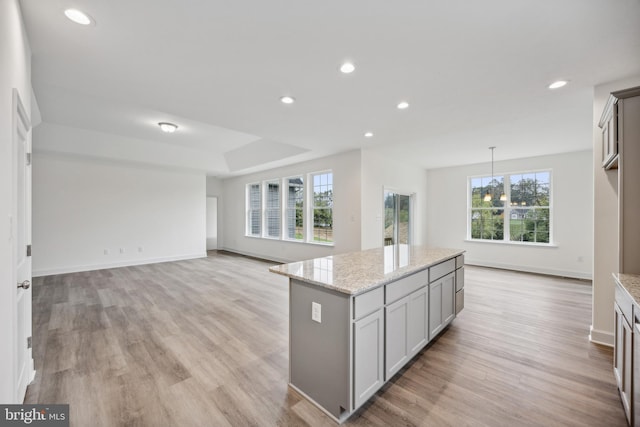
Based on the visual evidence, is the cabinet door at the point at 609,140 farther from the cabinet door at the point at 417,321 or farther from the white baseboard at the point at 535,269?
the white baseboard at the point at 535,269

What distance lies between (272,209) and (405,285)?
6414 millimetres

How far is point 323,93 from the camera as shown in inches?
121

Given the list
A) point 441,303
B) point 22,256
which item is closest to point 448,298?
point 441,303

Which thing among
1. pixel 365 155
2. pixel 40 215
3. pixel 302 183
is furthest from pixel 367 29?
pixel 40 215

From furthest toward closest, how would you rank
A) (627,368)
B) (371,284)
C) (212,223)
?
(212,223)
(371,284)
(627,368)

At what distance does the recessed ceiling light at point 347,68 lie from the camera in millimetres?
2473

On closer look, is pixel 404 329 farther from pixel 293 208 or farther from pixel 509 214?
pixel 509 214

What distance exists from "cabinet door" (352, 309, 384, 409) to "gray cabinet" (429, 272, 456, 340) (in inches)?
37.6

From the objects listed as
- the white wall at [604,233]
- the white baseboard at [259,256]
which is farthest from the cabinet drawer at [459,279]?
the white baseboard at [259,256]

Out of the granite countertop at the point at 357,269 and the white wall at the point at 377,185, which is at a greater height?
the white wall at the point at 377,185

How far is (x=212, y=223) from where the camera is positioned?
1045 centimetres

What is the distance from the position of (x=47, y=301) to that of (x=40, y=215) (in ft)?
9.14

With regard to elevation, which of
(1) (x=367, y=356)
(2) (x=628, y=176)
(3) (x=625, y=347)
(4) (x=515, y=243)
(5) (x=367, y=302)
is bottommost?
(1) (x=367, y=356)

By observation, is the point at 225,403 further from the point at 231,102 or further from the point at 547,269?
the point at 547,269
